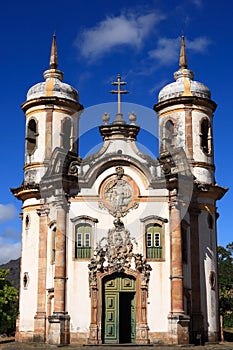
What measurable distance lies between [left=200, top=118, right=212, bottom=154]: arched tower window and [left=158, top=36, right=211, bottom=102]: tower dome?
1.55 metres

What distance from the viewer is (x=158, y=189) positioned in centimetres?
2908

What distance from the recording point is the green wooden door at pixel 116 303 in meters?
27.7

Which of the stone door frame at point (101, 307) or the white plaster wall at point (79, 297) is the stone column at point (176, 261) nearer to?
the stone door frame at point (101, 307)

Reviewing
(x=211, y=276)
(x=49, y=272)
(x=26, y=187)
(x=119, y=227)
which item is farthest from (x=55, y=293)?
(x=211, y=276)

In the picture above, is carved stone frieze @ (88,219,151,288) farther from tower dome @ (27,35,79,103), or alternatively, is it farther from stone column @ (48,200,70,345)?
tower dome @ (27,35,79,103)

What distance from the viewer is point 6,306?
1393 inches

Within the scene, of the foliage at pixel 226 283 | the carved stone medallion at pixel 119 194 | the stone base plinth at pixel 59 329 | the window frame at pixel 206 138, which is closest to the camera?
the stone base plinth at pixel 59 329

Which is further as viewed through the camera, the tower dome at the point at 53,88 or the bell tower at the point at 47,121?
the tower dome at the point at 53,88

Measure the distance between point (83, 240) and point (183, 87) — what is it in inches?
425

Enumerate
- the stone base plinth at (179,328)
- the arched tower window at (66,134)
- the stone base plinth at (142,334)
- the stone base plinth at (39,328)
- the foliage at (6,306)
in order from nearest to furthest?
the stone base plinth at (179,328), the stone base plinth at (142,334), the stone base plinth at (39,328), the arched tower window at (66,134), the foliage at (6,306)

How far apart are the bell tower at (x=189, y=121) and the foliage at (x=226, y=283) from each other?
70.0 ft

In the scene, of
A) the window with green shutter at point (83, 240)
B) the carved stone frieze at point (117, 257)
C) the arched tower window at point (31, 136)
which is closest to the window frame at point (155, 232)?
the carved stone frieze at point (117, 257)

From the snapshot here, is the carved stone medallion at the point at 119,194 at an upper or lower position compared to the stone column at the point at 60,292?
upper

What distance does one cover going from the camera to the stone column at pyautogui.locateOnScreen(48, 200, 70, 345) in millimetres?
27156
